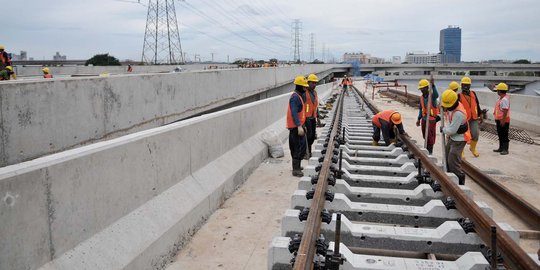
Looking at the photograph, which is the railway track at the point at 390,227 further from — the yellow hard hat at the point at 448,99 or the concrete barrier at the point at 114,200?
the concrete barrier at the point at 114,200

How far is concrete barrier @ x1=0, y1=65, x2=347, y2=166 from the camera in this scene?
591cm

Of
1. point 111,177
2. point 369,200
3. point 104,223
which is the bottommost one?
point 369,200

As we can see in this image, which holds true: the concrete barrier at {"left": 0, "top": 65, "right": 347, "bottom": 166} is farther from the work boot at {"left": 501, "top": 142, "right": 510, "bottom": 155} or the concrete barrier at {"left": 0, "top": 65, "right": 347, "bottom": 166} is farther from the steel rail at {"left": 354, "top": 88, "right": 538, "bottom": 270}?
the work boot at {"left": 501, "top": 142, "right": 510, "bottom": 155}

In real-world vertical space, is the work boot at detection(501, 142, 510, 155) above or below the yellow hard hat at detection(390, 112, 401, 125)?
below

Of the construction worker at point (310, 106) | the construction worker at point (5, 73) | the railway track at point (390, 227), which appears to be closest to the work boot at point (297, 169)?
the railway track at point (390, 227)

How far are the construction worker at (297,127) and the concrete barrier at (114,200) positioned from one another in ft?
7.01

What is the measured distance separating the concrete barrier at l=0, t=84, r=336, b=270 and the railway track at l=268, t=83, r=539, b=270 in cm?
121

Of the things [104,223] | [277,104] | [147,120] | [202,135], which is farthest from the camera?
[277,104]

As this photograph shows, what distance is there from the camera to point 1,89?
18.6ft

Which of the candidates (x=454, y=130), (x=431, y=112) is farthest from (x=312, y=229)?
(x=431, y=112)

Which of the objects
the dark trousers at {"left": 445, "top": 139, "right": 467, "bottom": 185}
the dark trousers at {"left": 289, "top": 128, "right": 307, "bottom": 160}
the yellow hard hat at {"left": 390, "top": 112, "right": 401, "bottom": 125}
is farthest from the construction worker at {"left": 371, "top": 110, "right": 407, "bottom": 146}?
the dark trousers at {"left": 289, "top": 128, "right": 307, "bottom": 160}

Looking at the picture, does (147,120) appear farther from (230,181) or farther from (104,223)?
(104,223)

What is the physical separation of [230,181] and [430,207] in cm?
313

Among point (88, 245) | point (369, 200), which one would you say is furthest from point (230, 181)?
point (88, 245)
